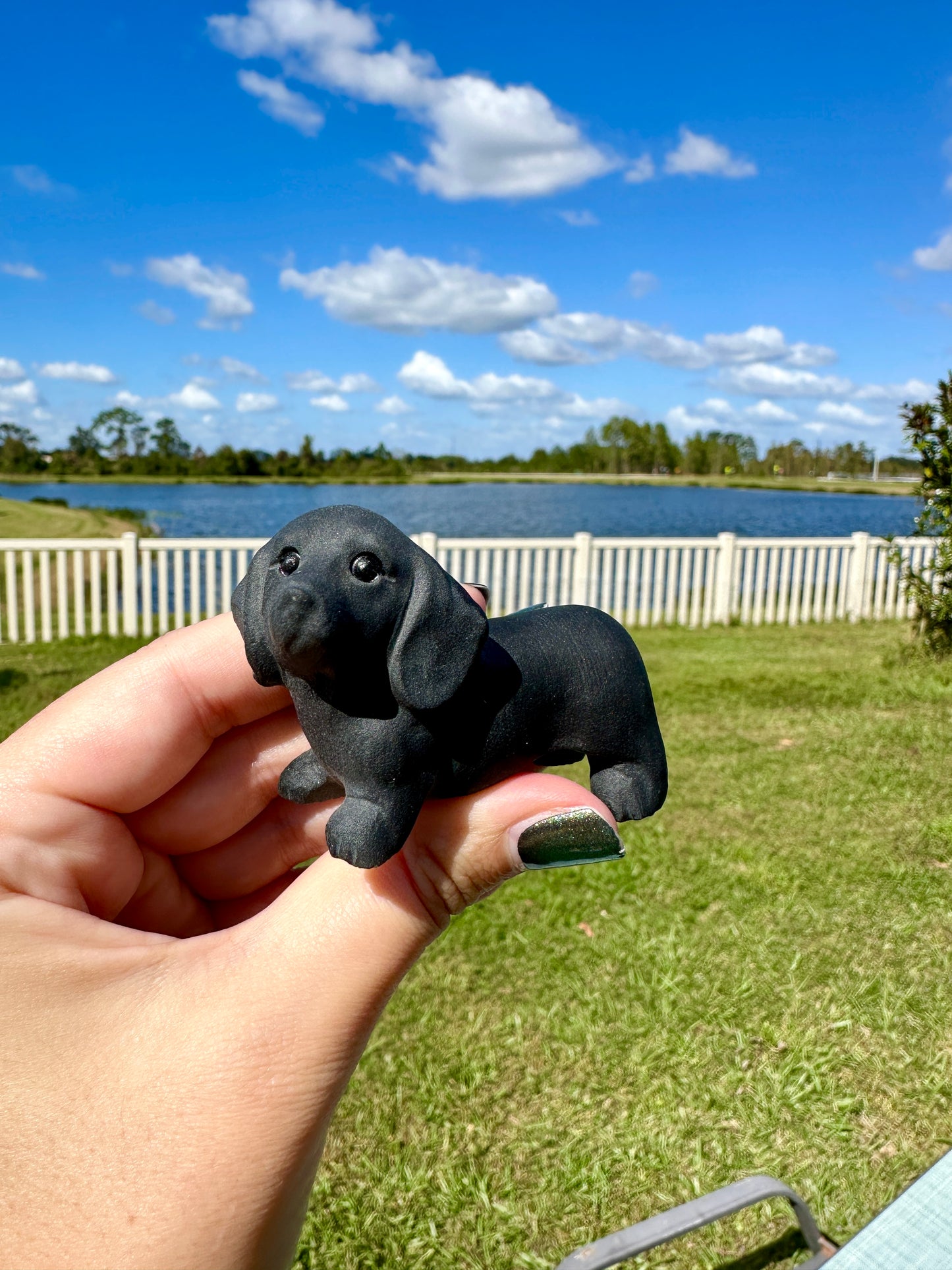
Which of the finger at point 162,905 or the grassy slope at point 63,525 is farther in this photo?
the grassy slope at point 63,525

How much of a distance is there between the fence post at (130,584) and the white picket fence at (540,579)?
15 millimetres

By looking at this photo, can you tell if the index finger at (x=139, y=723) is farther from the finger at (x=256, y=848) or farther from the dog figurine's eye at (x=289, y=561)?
the dog figurine's eye at (x=289, y=561)

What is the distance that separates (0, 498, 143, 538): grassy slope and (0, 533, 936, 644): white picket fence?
12cm

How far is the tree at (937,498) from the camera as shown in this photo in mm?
9086

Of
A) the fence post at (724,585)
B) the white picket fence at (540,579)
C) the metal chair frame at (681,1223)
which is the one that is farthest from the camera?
the fence post at (724,585)

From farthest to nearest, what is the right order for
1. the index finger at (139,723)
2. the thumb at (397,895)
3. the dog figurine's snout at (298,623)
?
the index finger at (139,723)
the thumb at (397,895)
the dog figurine's snout at (298,623)

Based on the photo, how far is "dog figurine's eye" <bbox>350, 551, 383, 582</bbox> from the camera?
3.72 ft

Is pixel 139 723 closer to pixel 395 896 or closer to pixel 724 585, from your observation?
pixel 395 896

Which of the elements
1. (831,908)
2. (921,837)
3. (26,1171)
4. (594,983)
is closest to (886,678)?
(921,837)

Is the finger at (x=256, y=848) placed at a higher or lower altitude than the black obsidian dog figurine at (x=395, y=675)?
lower

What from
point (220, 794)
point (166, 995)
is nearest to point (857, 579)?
point (220, 794)

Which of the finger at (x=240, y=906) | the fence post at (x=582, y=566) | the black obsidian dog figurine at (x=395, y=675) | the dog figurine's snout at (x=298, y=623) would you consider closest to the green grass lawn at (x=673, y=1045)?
the finger at (x=240, y=906)

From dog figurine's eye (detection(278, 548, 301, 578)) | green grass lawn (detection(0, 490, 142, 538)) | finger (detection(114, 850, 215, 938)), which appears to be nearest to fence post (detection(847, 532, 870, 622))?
green grass lawn (detection(0, 490, 142, 538))

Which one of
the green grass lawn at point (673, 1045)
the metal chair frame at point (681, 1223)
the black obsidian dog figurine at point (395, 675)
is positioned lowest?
the green grass lawn at point (673, 1045)
